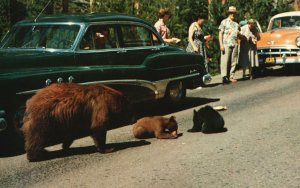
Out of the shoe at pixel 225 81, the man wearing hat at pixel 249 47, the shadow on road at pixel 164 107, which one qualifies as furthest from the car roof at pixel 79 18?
the man wearing hat at pixel 249 47

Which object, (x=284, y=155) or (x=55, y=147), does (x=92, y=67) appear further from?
(x=284, y=155)

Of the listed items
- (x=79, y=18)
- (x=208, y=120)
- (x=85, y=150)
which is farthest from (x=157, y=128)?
(x=79, y=18)

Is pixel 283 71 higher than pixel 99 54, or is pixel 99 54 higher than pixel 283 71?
pixel 99 54

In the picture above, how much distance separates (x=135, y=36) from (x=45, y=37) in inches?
69.8

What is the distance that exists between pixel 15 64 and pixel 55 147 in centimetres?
125

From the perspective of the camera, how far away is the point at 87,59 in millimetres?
7984

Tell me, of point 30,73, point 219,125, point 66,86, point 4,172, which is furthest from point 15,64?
point 219,125

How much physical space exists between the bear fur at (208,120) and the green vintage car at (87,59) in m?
1.32

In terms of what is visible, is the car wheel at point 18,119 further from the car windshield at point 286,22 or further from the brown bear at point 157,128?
the car windshield at point 286,22

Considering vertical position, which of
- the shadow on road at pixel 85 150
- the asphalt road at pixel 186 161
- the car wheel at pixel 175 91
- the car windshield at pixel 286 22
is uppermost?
the car windshield at pixel 286 22

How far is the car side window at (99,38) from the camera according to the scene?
810 cm

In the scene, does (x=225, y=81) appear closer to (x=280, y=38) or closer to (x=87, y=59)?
(x=280, y=38)

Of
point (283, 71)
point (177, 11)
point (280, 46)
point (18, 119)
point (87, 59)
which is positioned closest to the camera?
point (18, 119)

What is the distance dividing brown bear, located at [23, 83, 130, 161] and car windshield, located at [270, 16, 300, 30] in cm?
1125
